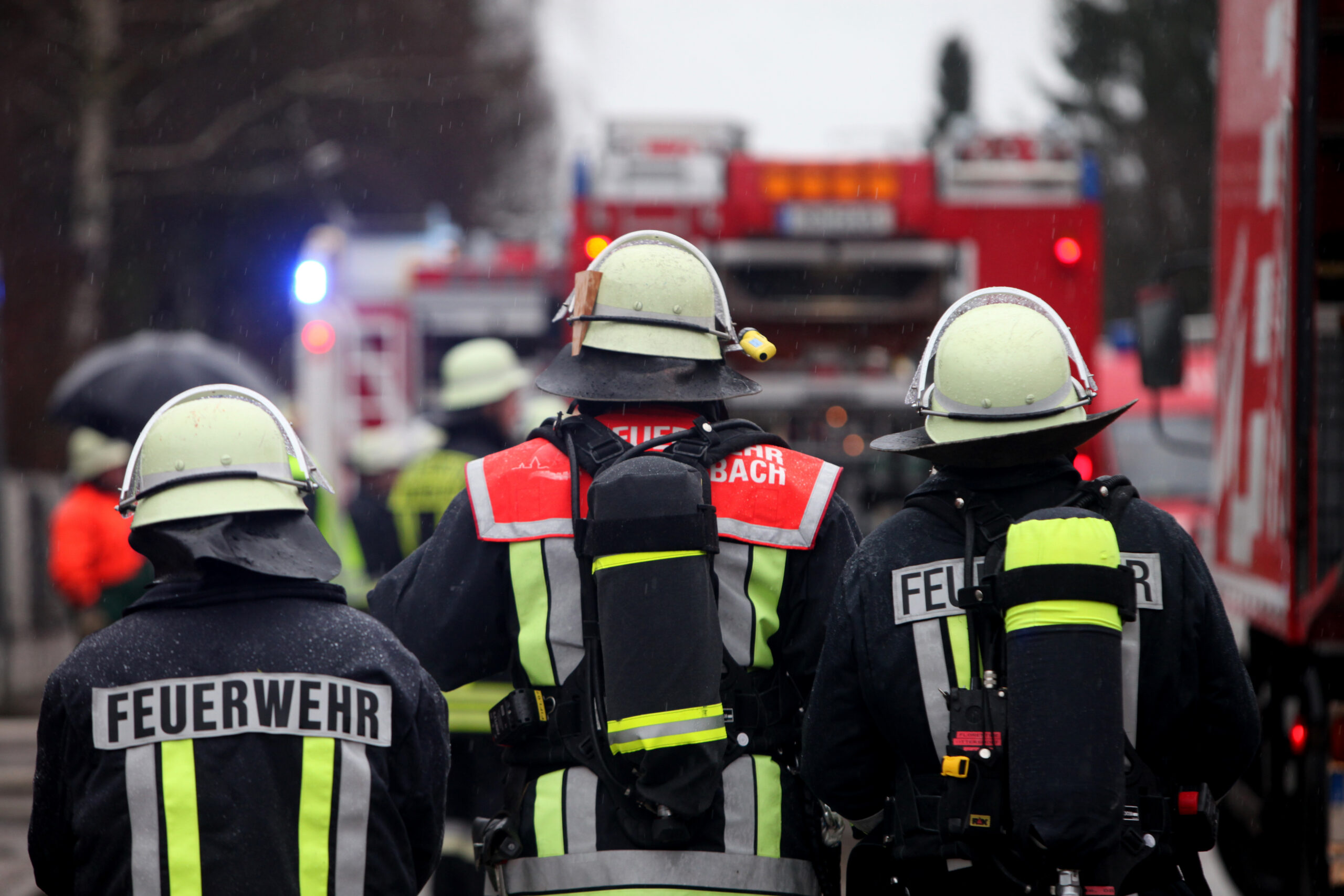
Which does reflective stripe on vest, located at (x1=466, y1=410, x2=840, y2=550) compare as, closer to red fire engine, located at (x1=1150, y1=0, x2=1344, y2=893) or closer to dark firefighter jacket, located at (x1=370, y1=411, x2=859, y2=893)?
dark firefighter jacket, located at (x1=370, y1=411, x2=859, y2=893)

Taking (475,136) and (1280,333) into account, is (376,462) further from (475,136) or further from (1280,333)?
(475,136)

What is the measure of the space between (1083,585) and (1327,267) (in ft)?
13.3

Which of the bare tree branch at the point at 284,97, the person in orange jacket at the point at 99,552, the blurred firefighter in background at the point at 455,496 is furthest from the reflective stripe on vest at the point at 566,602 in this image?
the bare tree branch at the point at 284,97

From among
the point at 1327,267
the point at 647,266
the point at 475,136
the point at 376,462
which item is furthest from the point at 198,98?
the point at 647,266

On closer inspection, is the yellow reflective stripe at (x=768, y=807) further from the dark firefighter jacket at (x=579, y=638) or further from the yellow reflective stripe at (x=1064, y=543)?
the yellow reflective stripe at (x=1064, y=543)

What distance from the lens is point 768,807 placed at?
2.84 metres

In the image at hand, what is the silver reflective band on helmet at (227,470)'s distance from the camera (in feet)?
8.50

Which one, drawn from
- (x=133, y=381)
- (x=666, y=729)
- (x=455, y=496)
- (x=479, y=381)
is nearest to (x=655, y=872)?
(x=666, y=729)

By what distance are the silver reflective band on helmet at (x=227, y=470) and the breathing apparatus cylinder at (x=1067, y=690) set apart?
1.27m

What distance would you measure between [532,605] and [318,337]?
556cm

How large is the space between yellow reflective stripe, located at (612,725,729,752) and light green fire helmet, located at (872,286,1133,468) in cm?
64

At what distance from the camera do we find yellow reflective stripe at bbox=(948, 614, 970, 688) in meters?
2.56

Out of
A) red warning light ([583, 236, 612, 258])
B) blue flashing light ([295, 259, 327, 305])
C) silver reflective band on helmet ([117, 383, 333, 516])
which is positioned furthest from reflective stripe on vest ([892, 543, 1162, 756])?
blue flashing light ([295, 259, 327, 305])

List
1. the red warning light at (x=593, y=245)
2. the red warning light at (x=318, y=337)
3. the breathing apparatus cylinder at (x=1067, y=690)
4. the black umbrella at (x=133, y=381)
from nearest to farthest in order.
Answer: the breathing apparatus cylinder at (x=1067, y=690) < the black umbrella at (x=133, y=381) < the red warning light at (x=593, y=245) < the red warning light at (x=318, y=337)
